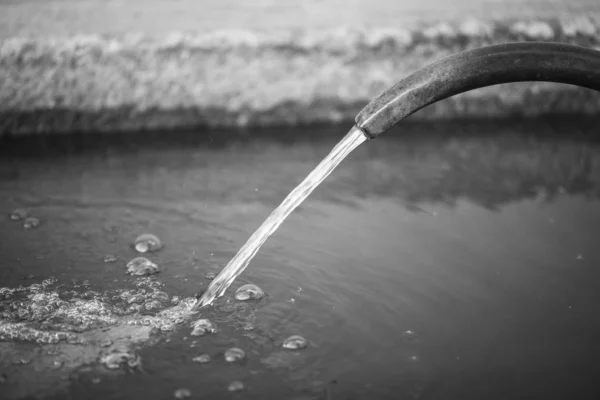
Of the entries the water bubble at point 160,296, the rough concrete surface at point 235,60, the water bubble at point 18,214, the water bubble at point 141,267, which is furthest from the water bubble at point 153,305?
the rough concrete surface at point 235,60

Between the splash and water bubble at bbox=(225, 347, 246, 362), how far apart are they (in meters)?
0.16

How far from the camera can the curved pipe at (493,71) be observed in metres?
1.01

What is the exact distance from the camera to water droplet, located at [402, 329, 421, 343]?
1228 mm

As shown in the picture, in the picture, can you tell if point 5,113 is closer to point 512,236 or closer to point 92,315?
point 92,315

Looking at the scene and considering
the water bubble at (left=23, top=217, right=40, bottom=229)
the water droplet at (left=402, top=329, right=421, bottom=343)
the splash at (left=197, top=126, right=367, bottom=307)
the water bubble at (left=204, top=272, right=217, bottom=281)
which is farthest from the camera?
the water bubble at (left=23, top=217, right=40, bottom=229)

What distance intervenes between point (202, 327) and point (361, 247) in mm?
474

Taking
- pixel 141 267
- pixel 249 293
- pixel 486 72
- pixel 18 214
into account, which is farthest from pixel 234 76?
pixel 486 72

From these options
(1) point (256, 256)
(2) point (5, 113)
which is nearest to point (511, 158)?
(1) point (256, 256)

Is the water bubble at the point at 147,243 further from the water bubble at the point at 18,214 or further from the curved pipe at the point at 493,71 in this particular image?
the curved pipe at the point at 493,71

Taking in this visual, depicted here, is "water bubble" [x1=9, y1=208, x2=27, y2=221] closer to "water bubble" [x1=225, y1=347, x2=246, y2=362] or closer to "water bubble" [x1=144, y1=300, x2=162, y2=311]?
"water bubble" [x1=144, y1=300, x2=162, y2=311]

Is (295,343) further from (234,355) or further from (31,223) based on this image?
(31,223)

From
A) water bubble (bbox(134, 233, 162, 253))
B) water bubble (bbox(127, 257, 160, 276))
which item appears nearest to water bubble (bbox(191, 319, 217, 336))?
water bubble (bbox(127, 257, 160, 276))

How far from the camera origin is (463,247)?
157 cm

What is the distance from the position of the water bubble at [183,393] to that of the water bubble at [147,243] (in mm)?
503
